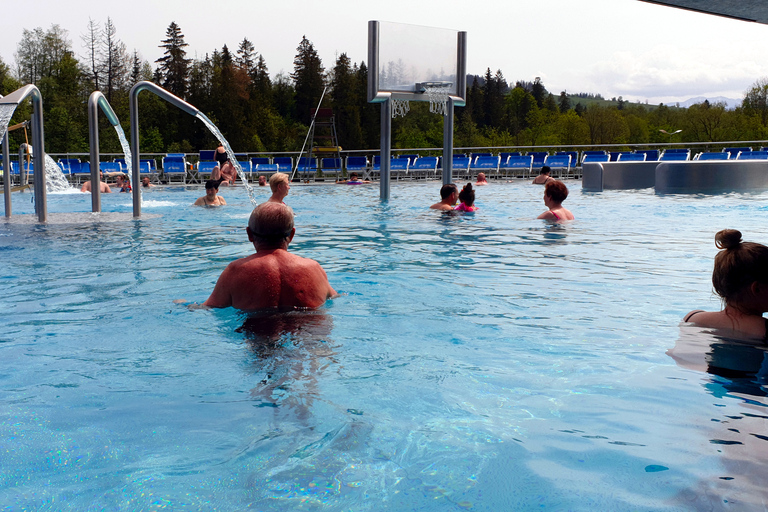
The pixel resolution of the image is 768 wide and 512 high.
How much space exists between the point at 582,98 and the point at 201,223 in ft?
652

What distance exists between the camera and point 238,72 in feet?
264

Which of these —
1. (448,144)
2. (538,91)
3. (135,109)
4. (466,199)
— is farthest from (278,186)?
(538,91)

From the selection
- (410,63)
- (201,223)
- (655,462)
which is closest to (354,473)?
(655,462)

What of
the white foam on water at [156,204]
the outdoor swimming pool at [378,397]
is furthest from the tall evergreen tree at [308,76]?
the outdoor swimming pool at [378,397]

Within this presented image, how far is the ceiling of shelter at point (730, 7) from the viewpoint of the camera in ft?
15.8

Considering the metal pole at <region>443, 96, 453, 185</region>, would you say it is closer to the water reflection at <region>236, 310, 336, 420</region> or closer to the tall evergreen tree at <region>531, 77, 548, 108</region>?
the water reflection at <region>236, 310, 336, 420</region>

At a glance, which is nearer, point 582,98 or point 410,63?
point 410,63

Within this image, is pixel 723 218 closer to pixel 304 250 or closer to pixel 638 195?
pixel 638 195

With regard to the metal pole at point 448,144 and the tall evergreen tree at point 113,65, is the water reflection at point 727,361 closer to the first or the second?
the metal pole at point 448,144

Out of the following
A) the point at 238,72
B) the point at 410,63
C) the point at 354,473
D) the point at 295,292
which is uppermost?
the point at 238,72

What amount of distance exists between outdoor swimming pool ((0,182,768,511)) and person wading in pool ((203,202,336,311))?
13 centimetres

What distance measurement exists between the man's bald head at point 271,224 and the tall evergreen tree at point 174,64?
67.1 meters

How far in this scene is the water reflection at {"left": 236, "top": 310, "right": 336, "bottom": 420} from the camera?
298 centimetres

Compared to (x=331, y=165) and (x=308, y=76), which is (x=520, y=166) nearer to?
(x=331, y=165)
